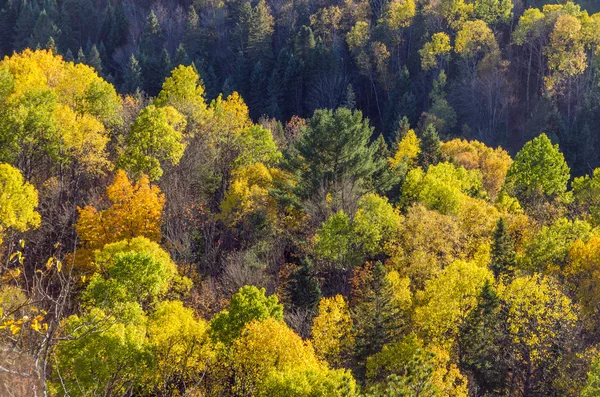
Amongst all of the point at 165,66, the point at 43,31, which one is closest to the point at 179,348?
the point at 165,66

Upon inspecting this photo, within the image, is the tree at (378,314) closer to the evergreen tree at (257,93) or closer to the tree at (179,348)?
the tree at (179,348)

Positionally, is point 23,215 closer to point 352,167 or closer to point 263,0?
point 352,167

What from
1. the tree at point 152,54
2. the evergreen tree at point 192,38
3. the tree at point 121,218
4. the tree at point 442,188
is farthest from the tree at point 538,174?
the evergreen tree at point 192,38

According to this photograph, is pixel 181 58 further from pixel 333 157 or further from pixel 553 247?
pixel 553 247

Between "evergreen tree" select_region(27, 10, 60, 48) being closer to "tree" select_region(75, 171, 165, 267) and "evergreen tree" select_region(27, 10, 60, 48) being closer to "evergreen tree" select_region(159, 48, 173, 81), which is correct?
"evergreen tree" select_region(159, 48, 173, 81)

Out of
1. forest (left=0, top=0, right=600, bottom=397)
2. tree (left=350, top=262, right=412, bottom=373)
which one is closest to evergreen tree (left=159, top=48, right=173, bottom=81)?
forest (left=0, top=0, right=600, bottom=397)

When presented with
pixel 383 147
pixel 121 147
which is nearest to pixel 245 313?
pixel 121 147
